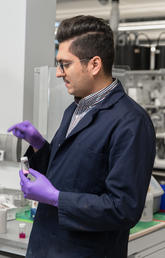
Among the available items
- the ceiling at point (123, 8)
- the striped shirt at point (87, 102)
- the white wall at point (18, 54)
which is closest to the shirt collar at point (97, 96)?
the striped shirt at point (87, 102)

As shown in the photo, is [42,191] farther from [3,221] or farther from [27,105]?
[27,105]

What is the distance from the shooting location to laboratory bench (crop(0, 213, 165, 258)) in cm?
210

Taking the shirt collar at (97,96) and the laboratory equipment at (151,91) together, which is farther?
the laboratory equipment at (151,91)

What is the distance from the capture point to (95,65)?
59.1 inches

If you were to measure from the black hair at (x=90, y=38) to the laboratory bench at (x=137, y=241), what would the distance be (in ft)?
3.30

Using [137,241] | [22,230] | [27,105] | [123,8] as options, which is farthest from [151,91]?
[22,230]

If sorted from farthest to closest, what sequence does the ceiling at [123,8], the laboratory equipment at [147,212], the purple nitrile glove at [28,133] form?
the ceiling at [123,8], the laboratory equipment at [147,212], the purple nitrile glove at [28,133]

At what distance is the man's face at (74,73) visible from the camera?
151cm

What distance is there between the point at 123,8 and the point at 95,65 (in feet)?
26.6

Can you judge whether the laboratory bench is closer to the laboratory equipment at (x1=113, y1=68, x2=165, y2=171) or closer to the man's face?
the man's face

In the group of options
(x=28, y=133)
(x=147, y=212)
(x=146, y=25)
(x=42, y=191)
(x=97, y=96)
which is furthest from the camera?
(x=146, y=25)

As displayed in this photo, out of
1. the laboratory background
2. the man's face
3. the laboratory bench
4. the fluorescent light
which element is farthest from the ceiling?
the man's face

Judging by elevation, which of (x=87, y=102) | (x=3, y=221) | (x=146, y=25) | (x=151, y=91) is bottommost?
(x=3, y=221)

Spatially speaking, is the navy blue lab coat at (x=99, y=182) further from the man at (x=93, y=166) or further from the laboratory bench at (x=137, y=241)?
the laboratory bench at (x=137, y=241)
